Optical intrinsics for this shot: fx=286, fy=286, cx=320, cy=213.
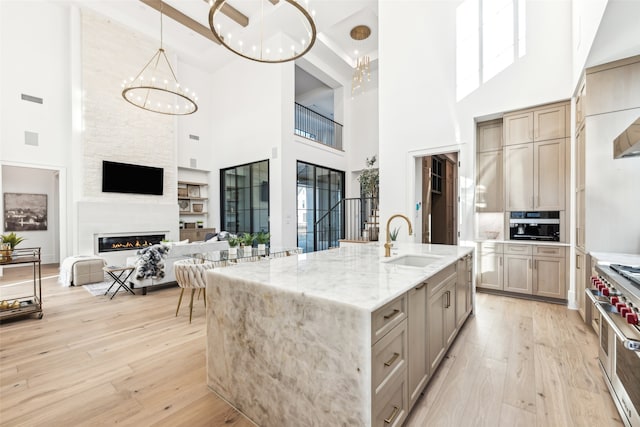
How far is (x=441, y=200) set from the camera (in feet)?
23.9

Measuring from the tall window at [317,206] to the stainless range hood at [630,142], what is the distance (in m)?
5.87

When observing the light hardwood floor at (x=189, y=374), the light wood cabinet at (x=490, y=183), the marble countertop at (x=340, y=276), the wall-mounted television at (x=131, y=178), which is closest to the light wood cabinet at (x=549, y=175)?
the light wood cabinet at (x=490, y=183)

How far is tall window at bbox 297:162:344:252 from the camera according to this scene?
806 cm

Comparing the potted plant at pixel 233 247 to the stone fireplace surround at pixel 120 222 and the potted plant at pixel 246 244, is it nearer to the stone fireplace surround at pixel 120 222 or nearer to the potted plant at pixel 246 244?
the potted plant at pixel 246 244

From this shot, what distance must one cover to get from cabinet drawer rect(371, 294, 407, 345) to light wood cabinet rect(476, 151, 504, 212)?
3.79 metres

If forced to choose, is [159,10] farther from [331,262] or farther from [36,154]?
[331,262]

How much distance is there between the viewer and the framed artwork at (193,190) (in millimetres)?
8883

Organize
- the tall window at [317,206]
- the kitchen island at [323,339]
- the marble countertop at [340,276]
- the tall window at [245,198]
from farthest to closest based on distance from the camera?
1. the tall window at [317,206]
2. the tall window at [245,198]
3. the marble countertop at [340,276]
4. the kitchen island at [323,339]

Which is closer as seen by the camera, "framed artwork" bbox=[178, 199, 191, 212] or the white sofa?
the white sofa

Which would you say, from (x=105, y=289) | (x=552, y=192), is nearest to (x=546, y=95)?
(x=552, y=192)

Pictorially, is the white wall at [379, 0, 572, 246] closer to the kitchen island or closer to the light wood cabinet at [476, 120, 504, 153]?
the light wood cabinet at [476, 120, 504, 153]

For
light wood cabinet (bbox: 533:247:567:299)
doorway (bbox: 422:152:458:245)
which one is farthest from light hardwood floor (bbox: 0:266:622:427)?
doorway (bbox: 422:152:458:245)

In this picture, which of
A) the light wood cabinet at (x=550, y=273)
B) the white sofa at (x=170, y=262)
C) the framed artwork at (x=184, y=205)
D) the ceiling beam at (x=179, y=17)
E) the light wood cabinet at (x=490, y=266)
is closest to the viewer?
the light wood cabinet at (x=550, y=273)

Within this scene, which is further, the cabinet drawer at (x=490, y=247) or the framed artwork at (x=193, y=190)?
the framed artwork at (x=193, y=190)
